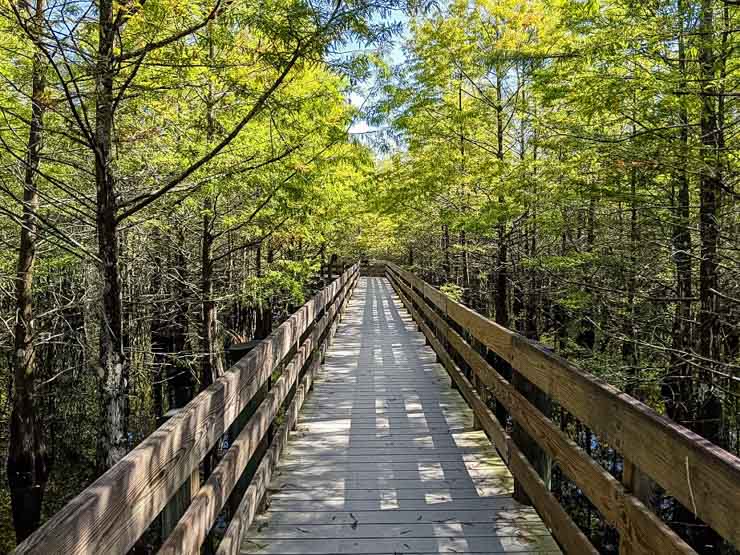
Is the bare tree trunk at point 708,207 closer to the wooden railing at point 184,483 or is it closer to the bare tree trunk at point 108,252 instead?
the wooden railing at point 184,483

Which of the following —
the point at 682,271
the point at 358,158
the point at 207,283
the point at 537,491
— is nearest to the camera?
the point at 537,491

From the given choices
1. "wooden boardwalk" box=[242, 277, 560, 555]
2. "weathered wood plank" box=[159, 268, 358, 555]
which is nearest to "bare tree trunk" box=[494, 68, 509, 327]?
"wooden boardwalk" box=[242, 277, 560, 555]

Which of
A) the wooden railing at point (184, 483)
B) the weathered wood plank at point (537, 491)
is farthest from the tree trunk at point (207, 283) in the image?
the weathered wood plank at point (537, 491)

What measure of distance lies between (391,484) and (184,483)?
6.23 feet

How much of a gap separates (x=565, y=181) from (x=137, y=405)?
1449cm

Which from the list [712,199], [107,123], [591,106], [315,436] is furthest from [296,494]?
[712,199]

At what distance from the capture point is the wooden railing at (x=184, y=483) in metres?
1.27

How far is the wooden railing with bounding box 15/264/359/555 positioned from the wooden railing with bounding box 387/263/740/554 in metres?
1.48

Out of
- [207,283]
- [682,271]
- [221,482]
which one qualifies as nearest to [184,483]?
[221,482]

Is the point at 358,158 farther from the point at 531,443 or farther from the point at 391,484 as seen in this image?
the point at 531,443

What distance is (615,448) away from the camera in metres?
2.07

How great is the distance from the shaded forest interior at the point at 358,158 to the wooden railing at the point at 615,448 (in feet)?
0.71

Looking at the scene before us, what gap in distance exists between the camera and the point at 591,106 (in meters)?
6.22

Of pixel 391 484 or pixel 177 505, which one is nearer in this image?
pixel 177 505
